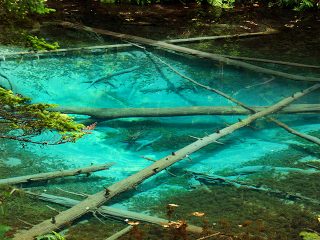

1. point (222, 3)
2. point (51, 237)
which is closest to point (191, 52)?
point (222, 3)

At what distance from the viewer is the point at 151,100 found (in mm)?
9414

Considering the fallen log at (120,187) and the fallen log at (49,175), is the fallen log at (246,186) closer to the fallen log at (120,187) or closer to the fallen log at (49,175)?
the fallen log at (120,187)

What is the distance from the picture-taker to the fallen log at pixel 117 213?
17.8 ft

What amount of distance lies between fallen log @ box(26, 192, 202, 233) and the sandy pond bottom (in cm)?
32

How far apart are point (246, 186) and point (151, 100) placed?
11.5 feet

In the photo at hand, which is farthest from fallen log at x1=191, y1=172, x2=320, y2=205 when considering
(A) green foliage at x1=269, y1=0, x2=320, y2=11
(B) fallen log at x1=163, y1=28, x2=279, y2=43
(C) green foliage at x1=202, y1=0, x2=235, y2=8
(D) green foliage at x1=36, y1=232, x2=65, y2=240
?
(A) green foliage at x1=269, y1=0, x2=320, y2=11

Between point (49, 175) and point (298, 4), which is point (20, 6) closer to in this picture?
point (49, 175)

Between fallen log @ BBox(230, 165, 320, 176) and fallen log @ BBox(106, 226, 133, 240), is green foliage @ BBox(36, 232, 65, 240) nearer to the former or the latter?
fallen log @ BBox(106, 226, 133, 240)

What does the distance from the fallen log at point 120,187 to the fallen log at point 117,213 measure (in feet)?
0.47

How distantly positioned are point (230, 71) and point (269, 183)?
179 inches

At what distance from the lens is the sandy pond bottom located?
6.07 meters

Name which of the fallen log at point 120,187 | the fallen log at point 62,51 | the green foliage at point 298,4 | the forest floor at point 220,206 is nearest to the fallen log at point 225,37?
the forest floor at point 220,206

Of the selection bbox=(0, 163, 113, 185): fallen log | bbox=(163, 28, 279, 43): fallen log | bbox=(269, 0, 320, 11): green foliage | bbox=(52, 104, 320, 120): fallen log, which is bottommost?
bbox=(0, 163, 113, 185): fallen log

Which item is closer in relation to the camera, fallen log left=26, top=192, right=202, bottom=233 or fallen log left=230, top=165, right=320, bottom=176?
fallen log left=26, top=192, right=202, bottom=233
